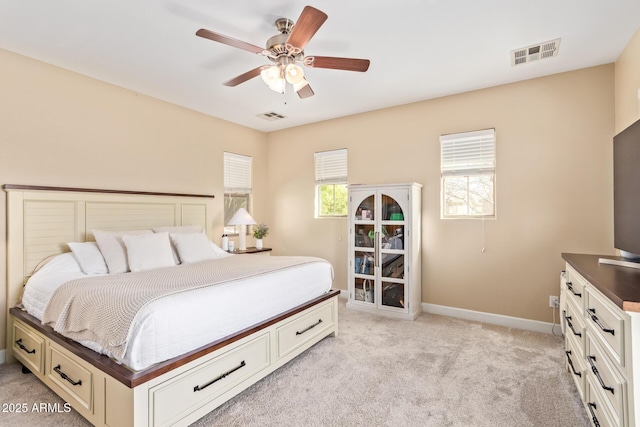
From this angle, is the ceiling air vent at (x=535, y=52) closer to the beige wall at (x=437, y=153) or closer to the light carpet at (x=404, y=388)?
the beige wall at (x=437, y=153)

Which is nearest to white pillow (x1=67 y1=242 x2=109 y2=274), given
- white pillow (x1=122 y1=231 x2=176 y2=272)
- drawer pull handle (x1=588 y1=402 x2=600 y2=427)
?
white pillow (x1=122 y1=231 x2=176 y2=272)

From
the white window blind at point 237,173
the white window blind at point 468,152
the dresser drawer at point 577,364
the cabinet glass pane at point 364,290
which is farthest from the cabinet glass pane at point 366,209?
the dresser drawer at point 577,364

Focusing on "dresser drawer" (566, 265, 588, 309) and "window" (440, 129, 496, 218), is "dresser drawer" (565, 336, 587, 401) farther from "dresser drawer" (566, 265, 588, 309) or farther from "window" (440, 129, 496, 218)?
"window" (440, 129, 496, 218)

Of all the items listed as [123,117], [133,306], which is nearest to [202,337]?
[133,306]

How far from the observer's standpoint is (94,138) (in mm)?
3289

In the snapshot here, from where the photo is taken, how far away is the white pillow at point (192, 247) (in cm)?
332

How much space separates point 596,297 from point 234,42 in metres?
2.56

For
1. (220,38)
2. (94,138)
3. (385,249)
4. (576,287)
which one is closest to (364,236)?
(385,249)

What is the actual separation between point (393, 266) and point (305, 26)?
9.44ft

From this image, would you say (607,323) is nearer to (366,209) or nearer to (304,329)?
(304,329)

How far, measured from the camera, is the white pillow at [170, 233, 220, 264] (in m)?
3.32

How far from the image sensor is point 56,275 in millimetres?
2520

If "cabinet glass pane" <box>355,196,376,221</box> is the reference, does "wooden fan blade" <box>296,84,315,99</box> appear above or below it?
above

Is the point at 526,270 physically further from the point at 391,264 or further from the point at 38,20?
the point at 38,20
